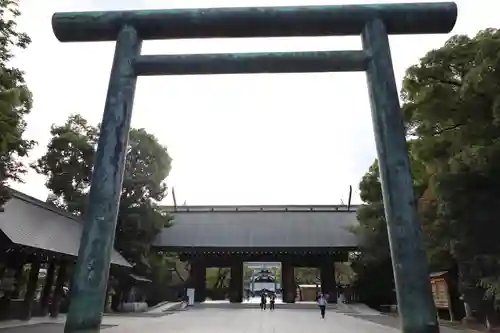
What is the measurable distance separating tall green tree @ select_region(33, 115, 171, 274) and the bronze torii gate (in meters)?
20.1

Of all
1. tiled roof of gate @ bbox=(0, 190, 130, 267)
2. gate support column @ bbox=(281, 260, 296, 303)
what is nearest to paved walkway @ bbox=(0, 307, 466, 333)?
tiled roof of gate @ bbox=(0, 190, 130, 267)

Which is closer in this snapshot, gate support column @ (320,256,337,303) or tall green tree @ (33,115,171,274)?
tall green tree @ (33,115,171,274)

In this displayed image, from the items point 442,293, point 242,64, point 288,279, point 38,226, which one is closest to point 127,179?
point 38,226

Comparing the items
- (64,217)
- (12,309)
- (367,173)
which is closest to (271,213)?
(367,173)

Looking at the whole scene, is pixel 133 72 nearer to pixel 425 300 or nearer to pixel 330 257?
pixel 425 300

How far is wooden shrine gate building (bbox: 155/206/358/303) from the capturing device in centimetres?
3125

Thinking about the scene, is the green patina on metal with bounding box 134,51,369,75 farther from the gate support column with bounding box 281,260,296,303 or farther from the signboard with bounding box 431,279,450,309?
the gate support column with bounding box 281,260,296,303

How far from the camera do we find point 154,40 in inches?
235

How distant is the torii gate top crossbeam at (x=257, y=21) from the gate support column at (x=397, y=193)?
234 mm

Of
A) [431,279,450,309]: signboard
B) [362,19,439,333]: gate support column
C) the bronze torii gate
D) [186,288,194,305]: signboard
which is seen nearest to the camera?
[362,19,439,333]: gate support column

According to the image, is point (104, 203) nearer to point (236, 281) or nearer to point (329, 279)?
point (329, 279)

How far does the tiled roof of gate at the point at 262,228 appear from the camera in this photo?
31.4 m

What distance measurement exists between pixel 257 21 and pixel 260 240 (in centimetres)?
2733

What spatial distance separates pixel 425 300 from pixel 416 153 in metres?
10.1
